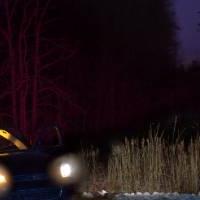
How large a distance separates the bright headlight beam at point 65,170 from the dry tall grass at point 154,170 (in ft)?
9.20

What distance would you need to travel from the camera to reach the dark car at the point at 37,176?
6.63m

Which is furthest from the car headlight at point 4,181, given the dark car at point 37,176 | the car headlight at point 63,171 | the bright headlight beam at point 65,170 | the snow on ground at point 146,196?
the snow on ground at point 146,196

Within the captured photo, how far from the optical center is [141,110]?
26.8 m

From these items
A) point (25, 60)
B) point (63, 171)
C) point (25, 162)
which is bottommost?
point (63, 171)

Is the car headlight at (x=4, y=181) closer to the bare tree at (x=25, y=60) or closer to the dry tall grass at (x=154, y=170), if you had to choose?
the dry tall grass at (x=154, y=170)

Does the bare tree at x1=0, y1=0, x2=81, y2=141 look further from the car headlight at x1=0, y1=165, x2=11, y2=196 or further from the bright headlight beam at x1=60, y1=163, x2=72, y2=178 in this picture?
the car headlight at x1=0, y1=165, x2=11, y2=196

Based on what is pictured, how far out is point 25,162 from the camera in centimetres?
702

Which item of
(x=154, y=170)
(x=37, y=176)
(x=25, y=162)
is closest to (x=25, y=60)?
(x=154, y=170)

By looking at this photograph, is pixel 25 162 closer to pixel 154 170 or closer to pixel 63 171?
pixel 63 171

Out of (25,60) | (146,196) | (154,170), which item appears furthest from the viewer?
(25,60)

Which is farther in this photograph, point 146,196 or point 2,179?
point 146,196

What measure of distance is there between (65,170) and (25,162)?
419mm

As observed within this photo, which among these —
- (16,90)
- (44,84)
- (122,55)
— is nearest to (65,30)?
(44,84)

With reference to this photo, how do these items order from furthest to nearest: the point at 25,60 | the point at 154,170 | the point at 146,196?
the point at 25,60
the point at 154,170
the point at 146,196
